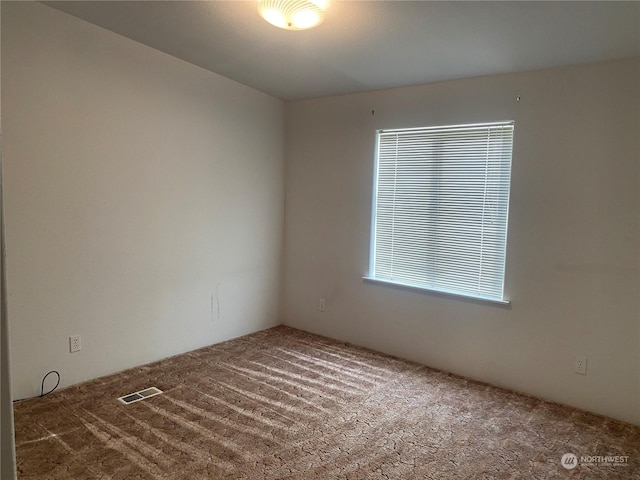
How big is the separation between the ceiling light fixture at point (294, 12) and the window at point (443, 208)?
164cm

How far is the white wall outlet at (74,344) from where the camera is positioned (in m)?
2.93

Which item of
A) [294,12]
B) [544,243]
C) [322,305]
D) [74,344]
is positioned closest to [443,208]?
[544,243]

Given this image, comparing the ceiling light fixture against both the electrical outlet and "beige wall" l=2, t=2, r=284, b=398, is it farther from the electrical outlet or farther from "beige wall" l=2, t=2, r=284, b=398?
the electrical outlet

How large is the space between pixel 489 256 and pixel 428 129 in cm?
119

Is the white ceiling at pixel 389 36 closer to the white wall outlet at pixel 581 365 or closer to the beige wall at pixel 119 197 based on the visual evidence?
the beige wall at pixel 119 197

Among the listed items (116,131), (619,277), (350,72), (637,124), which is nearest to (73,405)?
(116,131)

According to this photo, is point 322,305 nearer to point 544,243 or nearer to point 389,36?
point 544,243

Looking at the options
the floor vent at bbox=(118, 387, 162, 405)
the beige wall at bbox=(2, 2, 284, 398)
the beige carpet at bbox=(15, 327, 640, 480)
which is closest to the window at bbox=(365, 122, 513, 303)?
the beige carpet at bbox=(15, 327, 640, 480)

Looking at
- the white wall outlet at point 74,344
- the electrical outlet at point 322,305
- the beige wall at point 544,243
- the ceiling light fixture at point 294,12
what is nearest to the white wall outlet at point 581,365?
the beige wall at point 544,243

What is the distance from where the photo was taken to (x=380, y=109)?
388cm

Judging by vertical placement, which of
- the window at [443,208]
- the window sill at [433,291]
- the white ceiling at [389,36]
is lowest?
the window sill at [433,291]

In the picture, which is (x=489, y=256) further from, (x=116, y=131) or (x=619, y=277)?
(x=116, y=131)

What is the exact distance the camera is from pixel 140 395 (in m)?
2.88

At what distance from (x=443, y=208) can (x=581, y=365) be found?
5.01ft
